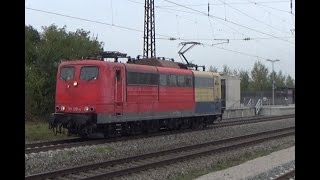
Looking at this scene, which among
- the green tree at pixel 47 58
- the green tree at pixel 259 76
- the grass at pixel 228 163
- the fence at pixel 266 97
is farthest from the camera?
the green tree at pixel 259 76

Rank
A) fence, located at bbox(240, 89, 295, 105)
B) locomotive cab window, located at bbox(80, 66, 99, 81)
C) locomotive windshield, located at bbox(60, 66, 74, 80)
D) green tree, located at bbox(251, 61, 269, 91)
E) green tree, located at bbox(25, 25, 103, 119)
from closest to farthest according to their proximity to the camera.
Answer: locomotive cab window, located at bbox(80, 66, 99, 81)
locomotive windshield, located at bbox(60, 66, 74, 80)
green tree, located at bbox(25, 25, 103, 119)
fence, located at bbox(240, 89, 295, 105)
green tree, located at bbox(251, 61, 269, 91)

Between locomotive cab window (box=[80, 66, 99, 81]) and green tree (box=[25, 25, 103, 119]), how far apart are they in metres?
9.86

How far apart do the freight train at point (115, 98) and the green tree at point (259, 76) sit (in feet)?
219

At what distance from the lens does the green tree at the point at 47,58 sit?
1127 inches

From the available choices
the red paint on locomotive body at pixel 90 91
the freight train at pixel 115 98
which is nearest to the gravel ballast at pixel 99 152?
the freight train at pixel 115 98

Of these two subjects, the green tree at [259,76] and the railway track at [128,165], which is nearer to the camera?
the railway track at [128,165]

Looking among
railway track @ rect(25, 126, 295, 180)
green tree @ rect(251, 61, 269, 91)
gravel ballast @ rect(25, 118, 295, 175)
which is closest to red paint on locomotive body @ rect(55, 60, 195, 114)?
gravel ballast @ rect(25, 118, 295, 175)

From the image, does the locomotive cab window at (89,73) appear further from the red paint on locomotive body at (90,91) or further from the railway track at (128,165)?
the railway track at (128,165)

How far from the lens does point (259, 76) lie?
292 feet

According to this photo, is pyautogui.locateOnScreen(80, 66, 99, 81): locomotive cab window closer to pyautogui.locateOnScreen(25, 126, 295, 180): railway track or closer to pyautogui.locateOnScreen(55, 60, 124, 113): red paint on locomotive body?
pyautogui.locateOnScreen(55, 60, 124, 113): red paint on locomotive body

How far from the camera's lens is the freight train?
685 inches

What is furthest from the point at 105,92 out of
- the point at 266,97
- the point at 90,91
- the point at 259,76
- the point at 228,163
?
the point at 259,76
